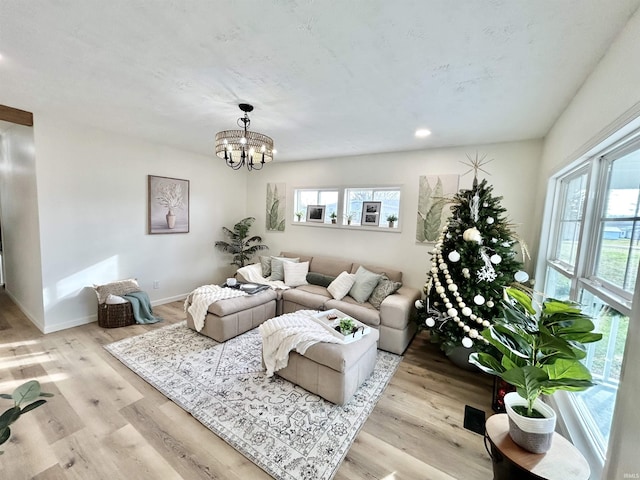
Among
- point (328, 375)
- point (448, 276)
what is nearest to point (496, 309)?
point (448, 276)

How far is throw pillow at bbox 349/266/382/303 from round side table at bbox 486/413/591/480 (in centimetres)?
215

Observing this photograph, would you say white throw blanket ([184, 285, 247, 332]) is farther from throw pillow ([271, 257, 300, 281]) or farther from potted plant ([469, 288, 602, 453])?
potted plant ([469, 288, 602, 453])

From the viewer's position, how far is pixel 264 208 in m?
5.27

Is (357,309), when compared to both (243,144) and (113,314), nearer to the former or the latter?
(243,144)

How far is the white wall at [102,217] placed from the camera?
311cm

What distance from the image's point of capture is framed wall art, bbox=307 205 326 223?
15.2 feet

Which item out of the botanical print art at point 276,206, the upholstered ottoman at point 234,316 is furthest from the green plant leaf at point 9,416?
the botanical print art at point 276,206

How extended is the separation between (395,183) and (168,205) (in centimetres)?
355

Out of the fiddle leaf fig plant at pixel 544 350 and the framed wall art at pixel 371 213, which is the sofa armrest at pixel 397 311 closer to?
the framed wall art at pixel 371 213

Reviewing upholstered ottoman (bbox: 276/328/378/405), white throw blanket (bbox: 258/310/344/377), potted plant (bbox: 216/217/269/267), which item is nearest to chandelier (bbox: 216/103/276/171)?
white throw blanket (bbox: 258/310/344/377)

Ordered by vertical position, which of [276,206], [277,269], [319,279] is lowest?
[319,279]

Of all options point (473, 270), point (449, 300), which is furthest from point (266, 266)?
point (473, 270)

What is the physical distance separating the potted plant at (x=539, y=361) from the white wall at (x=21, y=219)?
15.1 ft

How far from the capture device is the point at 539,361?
127 centimetres
